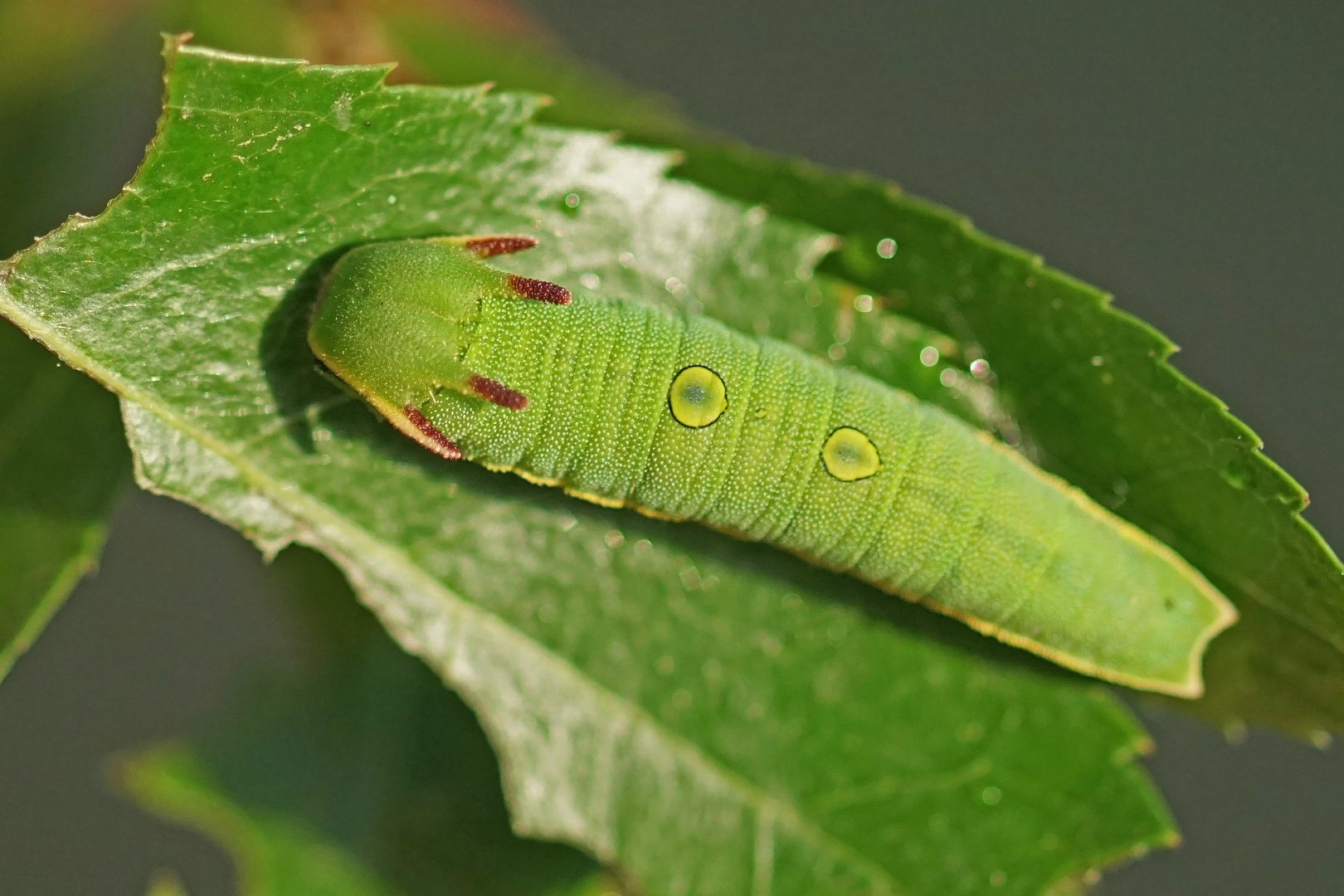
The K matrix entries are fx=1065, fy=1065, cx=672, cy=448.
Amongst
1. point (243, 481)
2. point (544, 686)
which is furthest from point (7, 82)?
point (544, 686)

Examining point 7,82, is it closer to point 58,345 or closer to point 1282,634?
point 58,345

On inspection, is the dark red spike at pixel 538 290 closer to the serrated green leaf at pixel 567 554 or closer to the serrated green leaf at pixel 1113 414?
the serrated green leaf at pixel 567 554

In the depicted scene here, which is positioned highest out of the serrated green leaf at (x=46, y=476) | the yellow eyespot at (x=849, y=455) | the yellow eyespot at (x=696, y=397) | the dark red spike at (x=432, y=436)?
the yellow eyespot at (x=696, y=397)

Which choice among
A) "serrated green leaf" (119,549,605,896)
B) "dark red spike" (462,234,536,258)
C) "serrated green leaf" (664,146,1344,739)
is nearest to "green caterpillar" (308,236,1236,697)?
"dark red spike" (462,234,536,258)

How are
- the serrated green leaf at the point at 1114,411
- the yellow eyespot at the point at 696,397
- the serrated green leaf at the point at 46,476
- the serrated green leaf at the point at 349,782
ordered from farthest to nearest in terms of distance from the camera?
the serrated green leaf at the point at 349,782
the serrated green leaf at the point at 1114,411
the serrated green leaf at the point at 46,476
the yellow eyespot at the point at 696,397

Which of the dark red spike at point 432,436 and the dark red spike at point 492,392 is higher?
the dark red spike at point 492,392

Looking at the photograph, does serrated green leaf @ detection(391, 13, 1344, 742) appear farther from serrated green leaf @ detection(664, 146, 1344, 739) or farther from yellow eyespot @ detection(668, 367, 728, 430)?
yellow eyespot @ detection(668, 367, 728, 430)

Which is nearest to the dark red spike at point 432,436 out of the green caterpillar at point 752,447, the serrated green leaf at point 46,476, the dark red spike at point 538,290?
the green caterpillar at point 752,447
